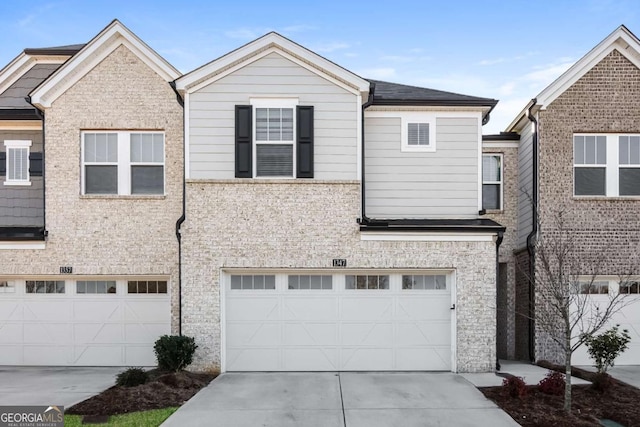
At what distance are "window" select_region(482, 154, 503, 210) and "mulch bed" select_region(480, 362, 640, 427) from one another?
5627mm

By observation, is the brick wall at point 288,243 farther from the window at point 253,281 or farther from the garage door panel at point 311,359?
the garage door panel at point 311,359

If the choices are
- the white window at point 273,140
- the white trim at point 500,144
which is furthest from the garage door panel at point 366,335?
the white trim at point 500,144

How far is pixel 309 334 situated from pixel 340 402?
9.03 ft

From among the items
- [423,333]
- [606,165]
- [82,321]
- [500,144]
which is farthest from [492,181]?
[82,321]

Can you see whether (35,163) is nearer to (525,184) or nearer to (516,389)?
(516,389)

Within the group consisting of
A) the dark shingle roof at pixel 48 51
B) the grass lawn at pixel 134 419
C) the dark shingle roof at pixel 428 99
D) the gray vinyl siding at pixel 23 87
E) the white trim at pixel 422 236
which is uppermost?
the dark shingle roof at pixel 48 51

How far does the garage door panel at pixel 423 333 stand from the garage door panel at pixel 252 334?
111 inches

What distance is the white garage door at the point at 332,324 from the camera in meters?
11.5

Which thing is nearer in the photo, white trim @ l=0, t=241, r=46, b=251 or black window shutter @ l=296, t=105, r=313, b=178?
black window shutter @ l=296, t=105, r=313, b=178

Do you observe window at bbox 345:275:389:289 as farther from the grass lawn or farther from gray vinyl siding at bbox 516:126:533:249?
the grass lawn

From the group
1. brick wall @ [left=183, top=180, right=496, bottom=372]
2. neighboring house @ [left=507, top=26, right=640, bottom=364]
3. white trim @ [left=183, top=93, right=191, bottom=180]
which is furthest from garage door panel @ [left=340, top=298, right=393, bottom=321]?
white trim @ [left=183, top=93, right=191, bottom=180]

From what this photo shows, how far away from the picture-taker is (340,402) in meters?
8.91

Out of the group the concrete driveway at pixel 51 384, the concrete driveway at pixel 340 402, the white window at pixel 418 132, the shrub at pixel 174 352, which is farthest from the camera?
the white window at pixel 418 132

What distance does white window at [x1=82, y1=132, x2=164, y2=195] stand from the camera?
12.3m
